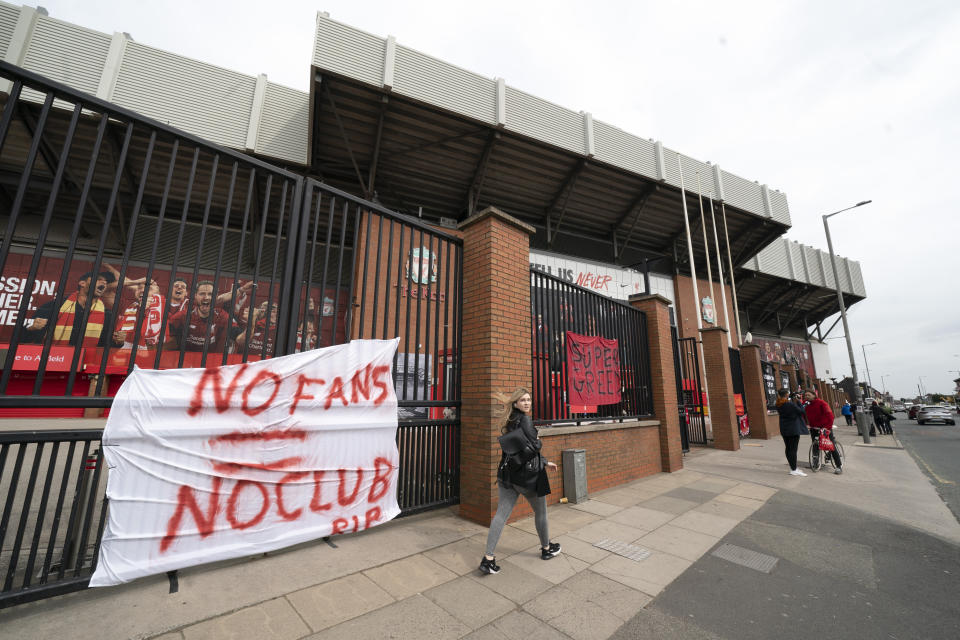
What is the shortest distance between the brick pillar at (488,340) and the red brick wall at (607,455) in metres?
0.73

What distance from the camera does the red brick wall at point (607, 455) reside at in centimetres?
570

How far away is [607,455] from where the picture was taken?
→ 22.1 ft

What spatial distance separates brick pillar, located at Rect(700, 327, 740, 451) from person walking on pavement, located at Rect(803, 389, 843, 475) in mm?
2964

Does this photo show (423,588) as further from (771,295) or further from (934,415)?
(934,415)

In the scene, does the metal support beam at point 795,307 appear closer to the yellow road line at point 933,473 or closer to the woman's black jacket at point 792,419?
the yellow road line at point 933,473

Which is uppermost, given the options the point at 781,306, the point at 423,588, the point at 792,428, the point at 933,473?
the point at 781,306

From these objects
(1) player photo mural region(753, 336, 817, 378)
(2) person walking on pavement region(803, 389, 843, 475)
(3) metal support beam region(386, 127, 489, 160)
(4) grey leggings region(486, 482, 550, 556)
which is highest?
(3) metal support beam region(386, 127, 489, 160)

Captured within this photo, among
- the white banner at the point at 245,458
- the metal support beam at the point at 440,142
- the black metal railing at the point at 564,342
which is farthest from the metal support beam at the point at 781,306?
the white banner at the point at 245,458

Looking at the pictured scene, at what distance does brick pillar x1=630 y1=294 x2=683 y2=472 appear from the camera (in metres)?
8.13

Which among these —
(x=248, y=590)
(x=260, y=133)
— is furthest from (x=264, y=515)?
(x=260, y=133)

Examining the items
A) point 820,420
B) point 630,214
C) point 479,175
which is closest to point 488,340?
point 820,420

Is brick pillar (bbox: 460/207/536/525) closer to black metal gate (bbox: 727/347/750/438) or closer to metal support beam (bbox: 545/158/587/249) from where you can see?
black metal gate (bbox: 727/347/750/438)

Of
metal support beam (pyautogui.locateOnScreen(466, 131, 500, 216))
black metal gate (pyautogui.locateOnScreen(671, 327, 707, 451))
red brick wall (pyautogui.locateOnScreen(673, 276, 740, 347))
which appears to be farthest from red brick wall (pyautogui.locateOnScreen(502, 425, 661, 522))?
red brick wall (pyautogui.locateOnScreen(673, 276, 740, 347))

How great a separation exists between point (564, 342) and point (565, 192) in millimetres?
13644
